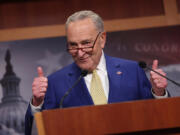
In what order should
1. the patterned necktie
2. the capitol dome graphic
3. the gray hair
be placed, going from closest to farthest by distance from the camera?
the patterned necktie → the gray hair → the capitol dome graphic

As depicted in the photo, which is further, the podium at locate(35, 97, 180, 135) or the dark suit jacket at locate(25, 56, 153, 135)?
the dark suit jacket at locate(25, 56, 153, 135)

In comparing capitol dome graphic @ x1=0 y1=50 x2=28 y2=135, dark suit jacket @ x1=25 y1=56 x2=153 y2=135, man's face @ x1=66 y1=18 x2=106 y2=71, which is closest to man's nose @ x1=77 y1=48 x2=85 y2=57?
man's face @ x1=66 y1=18 x2=106 y2=71

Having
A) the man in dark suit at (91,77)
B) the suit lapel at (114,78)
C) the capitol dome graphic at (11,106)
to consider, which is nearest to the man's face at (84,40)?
the man in dark suit at (91,77)

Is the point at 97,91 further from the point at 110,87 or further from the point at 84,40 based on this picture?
the point at 84,40

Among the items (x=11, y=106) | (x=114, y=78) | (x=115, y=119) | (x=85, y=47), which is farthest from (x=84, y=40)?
(x=11, y=106)

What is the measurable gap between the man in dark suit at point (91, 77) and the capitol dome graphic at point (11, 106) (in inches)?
42.5

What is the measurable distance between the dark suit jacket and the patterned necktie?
31 millimetres

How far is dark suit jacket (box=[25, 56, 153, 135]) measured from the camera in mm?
2307

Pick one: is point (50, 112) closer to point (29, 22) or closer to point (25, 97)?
point (25, 97)

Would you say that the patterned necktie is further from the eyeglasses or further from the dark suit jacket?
the eyeglasses

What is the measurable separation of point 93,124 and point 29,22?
2.33m

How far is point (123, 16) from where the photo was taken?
377cm

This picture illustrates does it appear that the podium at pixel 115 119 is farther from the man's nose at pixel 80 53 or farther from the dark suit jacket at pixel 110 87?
the man's nose at pixel 80 53

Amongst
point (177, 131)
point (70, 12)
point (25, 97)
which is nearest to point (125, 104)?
point (177, 131)
